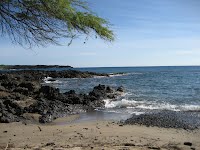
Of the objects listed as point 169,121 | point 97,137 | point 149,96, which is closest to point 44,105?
point 169,121

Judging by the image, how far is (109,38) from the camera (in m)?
6.98

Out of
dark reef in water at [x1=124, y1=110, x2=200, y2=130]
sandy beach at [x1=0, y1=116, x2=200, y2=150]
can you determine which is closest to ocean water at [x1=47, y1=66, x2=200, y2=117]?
dark reef in water at [x1=124, y1=110, x2=200, y2=130]

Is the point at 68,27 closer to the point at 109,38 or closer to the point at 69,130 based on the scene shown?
the point at 109,38

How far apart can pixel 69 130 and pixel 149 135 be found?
3.09 metres

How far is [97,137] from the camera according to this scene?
36.1 ft

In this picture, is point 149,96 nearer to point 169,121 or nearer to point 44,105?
point 44,105

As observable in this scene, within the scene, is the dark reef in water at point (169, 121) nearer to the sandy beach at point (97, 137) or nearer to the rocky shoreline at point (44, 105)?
the sandy beach at point (97, 137)

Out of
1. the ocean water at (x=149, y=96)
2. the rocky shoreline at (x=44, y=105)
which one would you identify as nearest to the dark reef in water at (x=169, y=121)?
the ocean water at (x=149, y=96)

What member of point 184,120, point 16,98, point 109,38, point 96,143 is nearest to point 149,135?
point 96,143

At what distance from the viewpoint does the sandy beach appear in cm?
940

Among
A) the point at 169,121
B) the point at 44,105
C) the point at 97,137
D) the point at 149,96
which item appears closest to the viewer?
the point at 97,137

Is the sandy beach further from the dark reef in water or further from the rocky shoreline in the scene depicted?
the rocky shoreline

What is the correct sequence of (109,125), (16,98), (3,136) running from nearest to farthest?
(3,136), (109,125), (16,98)

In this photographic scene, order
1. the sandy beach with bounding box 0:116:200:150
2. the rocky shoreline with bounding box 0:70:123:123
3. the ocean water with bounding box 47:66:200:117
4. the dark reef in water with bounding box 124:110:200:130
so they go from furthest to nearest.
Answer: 1. the ocean water with bounding box 47:66:200:117
2. the rocky shoreline with bounding box 0:70:123:123
3. the dark reef in water with bounding box 124:110:200:130
4. the sandy beach with bounding box 0:116:200:150
